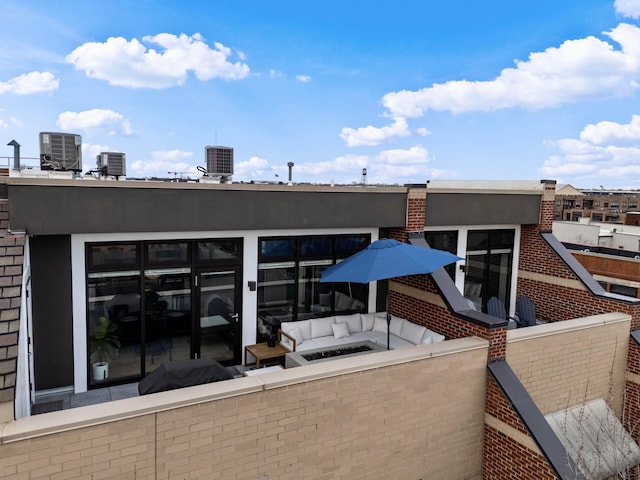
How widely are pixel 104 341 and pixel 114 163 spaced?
3.95m

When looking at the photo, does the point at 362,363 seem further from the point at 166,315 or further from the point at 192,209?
the point at 166,315

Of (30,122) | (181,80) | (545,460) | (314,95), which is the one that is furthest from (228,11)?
(545,460)

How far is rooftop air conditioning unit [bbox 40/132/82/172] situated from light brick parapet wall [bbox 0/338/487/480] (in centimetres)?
584

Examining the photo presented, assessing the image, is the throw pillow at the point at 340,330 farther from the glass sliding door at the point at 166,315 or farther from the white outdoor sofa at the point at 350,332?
the glass sliding door at the point at 166,315

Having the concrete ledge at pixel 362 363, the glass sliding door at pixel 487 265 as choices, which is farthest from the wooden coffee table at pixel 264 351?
the glass sliding door at pixel 487 265

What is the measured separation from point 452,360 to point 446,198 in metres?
4.37

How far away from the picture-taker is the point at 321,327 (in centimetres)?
1001

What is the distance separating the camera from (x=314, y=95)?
84.4 feet

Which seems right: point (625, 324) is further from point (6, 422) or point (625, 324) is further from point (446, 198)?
point (6, 422)

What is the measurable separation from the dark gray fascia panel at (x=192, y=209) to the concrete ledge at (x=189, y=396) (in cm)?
315

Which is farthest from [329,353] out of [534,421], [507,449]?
[534,421]

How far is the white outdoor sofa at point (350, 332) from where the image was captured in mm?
9445

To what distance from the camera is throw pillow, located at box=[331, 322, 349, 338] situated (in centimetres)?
997

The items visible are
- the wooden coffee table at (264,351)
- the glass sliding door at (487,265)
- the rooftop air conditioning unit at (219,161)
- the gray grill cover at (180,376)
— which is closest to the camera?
the gray grill cover at (180,376)
